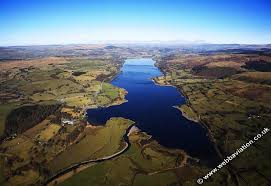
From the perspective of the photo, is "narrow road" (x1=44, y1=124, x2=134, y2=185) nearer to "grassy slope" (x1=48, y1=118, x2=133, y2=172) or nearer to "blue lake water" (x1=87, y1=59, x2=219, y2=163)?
"grassy slope" (x1=48, y1=118, x2=133, y2=172)

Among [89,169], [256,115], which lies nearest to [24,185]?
[89,169]

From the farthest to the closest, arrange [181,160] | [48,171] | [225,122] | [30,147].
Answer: [225,122]
[30,147]
[181,160]
[48,171]

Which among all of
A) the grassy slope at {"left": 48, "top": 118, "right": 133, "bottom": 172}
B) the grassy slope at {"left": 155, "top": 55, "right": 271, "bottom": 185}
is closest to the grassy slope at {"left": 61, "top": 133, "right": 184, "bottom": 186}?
the grassy slope at {"left": 48, "top": 118, "right": 133, "bottom": 172}

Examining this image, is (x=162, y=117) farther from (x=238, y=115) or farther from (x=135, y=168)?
(x=135, y=168)

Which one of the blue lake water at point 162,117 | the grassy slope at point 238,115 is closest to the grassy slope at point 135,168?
the blue lake water at point 162,117

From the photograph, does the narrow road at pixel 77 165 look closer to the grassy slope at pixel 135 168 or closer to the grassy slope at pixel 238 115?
the grassy slope at pixel 135 168

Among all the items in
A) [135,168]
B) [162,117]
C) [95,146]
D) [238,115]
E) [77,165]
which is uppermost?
[135,168]

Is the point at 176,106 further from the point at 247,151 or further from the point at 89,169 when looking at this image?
the point at 89,169

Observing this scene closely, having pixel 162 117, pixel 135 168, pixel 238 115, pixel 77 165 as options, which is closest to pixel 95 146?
pixel 77 165

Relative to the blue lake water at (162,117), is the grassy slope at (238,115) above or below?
above
